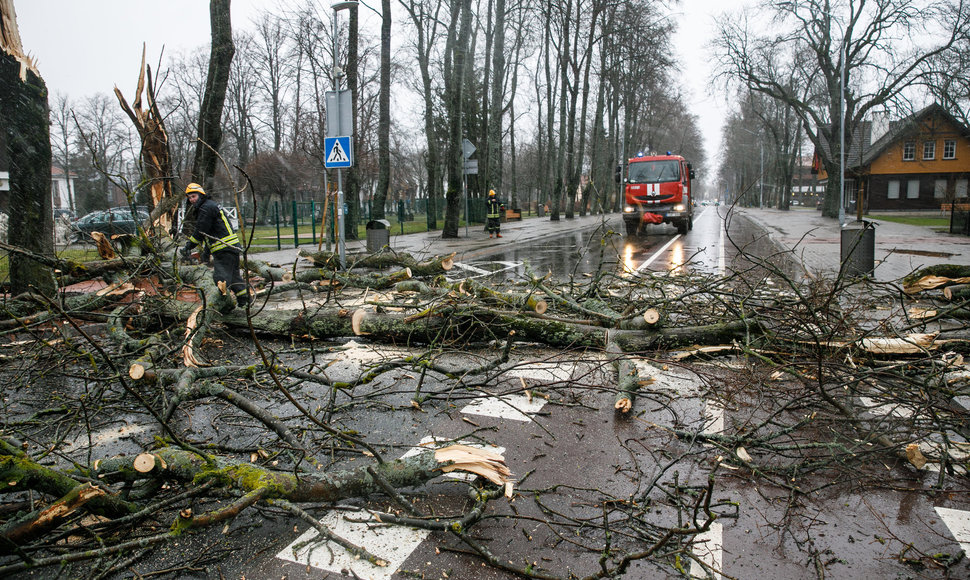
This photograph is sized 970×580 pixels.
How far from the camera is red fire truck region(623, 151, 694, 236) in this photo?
22.8 metres

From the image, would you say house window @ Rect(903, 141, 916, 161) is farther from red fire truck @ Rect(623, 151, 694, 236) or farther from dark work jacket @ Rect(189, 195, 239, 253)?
dark work jacket @ Rect(189, 195, 239, 253)

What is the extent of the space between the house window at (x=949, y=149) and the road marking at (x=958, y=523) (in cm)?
5840

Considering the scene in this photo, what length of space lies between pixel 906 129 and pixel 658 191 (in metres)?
25.9

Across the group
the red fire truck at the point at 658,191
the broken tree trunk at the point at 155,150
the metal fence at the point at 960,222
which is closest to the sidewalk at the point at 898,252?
the metal fence at the point at 960,222

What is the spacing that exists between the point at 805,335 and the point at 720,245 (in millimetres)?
Answer: 14533

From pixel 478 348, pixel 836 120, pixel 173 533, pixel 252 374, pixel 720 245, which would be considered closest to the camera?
pixel 173 533

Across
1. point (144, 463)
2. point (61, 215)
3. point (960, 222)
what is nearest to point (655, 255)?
point (61, 215)

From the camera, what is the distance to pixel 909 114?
30250 mm

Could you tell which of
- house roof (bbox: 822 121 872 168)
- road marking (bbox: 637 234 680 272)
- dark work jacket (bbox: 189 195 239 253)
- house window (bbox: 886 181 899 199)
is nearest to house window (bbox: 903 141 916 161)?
house window (bbox: 886 181 899 199)

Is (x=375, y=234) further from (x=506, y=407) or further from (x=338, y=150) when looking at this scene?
(x=506, y=407)

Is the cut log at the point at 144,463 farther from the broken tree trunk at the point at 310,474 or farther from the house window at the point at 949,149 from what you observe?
the house window at the point at 949,149

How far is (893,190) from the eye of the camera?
50656 millimetres

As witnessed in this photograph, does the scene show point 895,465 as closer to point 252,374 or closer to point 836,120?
point 252,374

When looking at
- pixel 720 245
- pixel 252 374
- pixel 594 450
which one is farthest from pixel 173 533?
pixel 720 245
